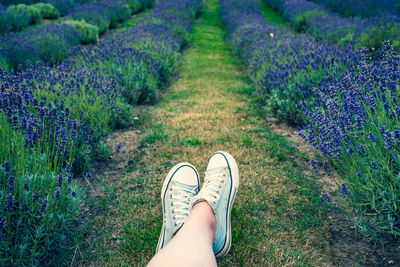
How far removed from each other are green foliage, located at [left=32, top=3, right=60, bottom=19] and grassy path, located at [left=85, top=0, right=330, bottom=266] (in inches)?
306

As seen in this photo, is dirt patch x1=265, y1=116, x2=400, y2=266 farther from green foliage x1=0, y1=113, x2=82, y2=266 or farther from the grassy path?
green foliage x1=0, y1=113, x2=82, y2=266

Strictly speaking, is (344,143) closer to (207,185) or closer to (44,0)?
(207,185)

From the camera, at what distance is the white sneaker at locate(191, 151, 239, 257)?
175cm

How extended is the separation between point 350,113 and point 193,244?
5.02 ft

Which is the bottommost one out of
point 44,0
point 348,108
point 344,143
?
point 44,0

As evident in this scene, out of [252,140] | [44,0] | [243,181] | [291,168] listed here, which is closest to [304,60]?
[252,140]

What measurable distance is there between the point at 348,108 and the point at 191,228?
4.66ft

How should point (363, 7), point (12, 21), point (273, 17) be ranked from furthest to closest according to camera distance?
1. point (273, 17)
2. point (363, 7)
3. point (12, 21)

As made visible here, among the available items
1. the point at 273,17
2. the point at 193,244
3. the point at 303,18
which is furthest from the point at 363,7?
the point at 193,244

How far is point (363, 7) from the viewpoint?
9648 millimetres

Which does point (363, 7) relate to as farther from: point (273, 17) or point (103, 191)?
point (103, 191)

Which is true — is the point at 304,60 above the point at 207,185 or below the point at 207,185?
above

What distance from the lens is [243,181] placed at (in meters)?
2.50

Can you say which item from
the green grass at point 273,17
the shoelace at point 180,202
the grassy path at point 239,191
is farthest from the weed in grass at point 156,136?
the green grass at point 273,17
